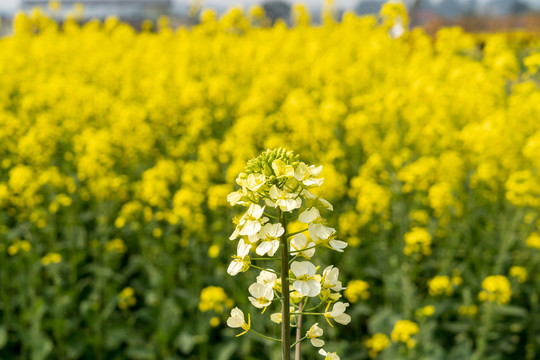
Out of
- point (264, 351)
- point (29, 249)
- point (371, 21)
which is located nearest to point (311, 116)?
point (264, 351)

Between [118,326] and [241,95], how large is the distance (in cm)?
307

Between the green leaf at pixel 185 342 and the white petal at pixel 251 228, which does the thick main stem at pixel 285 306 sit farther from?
the green leaf at pixel 185 342

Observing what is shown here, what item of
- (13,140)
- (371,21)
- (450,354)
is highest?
(371,21)

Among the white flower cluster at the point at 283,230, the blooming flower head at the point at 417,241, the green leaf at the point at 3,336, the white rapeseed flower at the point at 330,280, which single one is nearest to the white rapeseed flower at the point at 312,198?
the white flower cluster at the point at 283,230

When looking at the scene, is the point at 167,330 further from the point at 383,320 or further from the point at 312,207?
the point at 312,207

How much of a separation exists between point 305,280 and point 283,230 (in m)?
0.09

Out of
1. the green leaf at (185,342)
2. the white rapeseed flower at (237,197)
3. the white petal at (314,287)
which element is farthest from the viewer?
the green leaf at (185,342)

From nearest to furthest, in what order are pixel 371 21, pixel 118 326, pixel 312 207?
pixel 312 207, pixel 118 326, pixel 371 21

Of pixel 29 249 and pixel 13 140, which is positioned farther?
pixel 13 140

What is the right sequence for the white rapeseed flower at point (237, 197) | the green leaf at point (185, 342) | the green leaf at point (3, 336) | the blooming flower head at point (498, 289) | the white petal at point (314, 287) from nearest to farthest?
the white petal at point (314, 287)
the white rapeseed flower at point (237, 197)
the blooming flower head at point (498, 289)
the green leaf at point (185, 342)
the green leaf at point (3, 336)

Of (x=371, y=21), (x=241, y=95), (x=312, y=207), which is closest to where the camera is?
(x=312, y=207)

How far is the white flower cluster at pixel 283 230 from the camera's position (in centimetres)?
81

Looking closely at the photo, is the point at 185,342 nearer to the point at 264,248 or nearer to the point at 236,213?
the point at 236,213

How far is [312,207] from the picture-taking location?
844 millimetres
